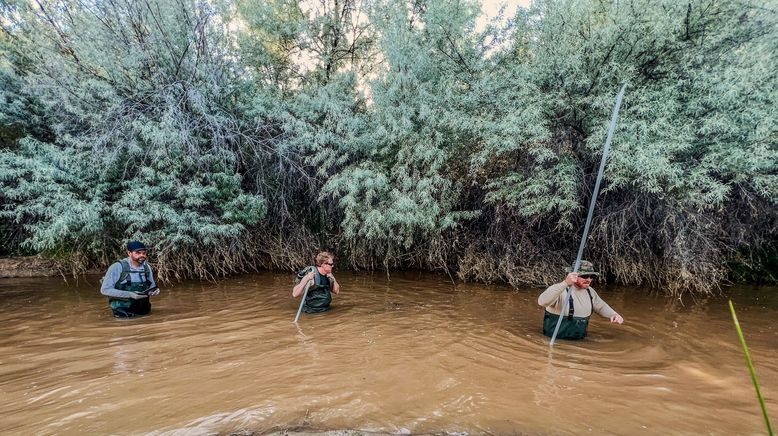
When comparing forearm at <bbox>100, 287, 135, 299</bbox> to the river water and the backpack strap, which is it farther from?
the river water

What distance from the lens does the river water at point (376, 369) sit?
9.85 feet

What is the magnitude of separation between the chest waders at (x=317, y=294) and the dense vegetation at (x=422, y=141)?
207cm

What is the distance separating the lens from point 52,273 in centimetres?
868

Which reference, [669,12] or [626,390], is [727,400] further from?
[669,12]

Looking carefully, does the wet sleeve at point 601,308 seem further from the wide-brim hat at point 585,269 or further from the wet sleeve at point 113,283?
the wet sleeve at point 113,283

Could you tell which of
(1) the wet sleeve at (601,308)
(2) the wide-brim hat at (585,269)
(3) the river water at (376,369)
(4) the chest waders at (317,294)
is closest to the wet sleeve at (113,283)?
(3) the river water at (376,369)

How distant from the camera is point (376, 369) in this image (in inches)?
154

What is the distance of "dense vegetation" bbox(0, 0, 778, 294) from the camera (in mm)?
6164

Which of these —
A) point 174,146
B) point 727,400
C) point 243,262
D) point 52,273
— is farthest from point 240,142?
point 727,400

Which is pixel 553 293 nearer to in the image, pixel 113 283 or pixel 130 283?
pixel 130 283

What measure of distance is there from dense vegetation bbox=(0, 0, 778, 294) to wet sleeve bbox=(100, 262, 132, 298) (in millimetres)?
2078

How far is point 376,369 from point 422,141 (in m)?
4.92

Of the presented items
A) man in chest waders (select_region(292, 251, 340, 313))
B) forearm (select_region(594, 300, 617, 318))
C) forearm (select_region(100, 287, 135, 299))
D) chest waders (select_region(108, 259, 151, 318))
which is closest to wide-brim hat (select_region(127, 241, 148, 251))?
chest waders (select_region(108, 259, 151, 318))

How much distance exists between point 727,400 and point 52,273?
38.3 feet
